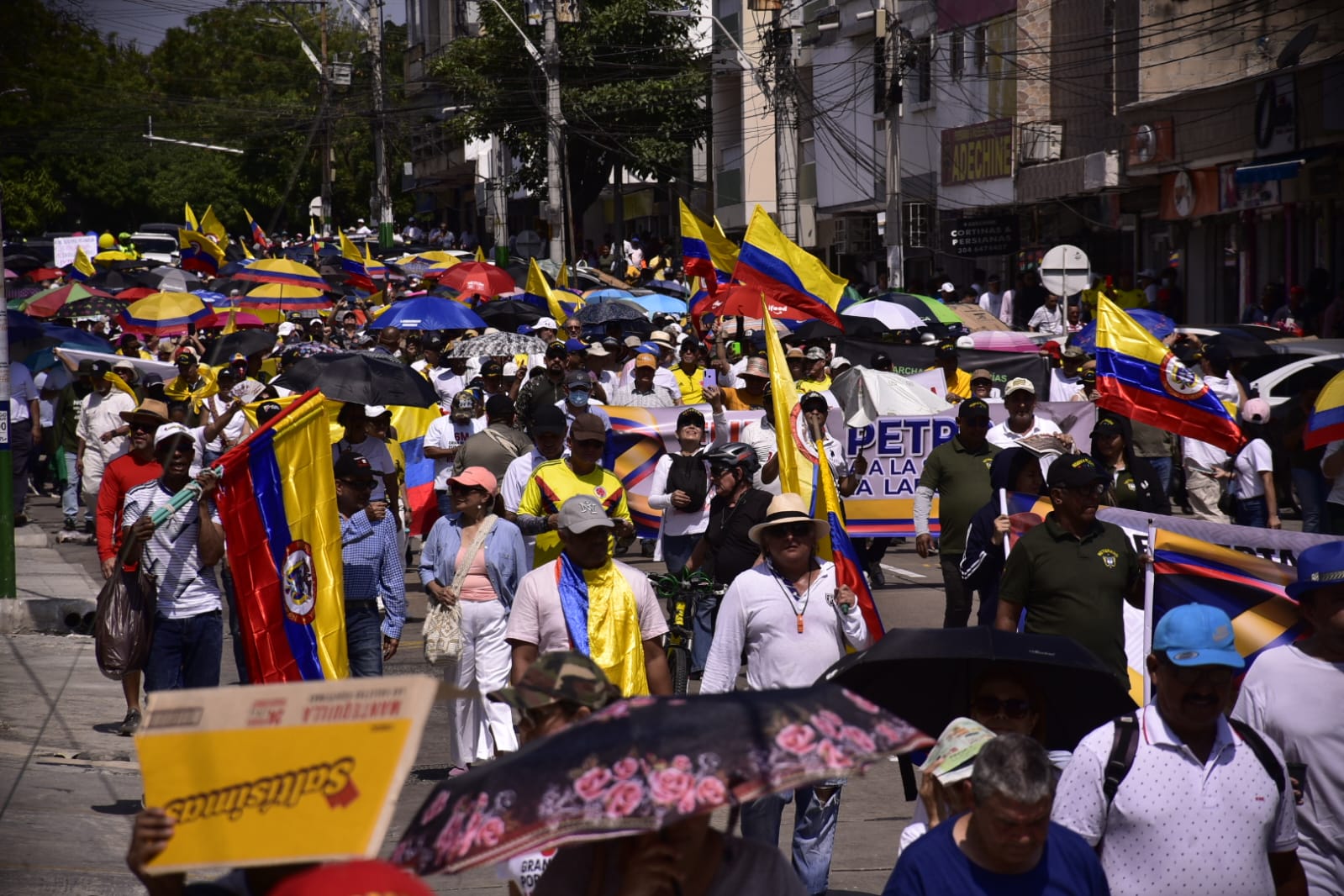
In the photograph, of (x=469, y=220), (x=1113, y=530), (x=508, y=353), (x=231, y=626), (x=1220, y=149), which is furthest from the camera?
(x=469, y=220)

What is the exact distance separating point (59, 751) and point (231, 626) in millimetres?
1424

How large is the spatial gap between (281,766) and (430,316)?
2061 cm

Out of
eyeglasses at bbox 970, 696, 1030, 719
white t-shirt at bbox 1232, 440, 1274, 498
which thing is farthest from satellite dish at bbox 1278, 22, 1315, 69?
eyeglasses at bbox 970, 696, 1030, 719

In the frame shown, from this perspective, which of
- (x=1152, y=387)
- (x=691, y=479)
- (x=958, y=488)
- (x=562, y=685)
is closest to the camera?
(x=562, y=685)

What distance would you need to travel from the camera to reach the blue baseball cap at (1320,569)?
17.4 feet

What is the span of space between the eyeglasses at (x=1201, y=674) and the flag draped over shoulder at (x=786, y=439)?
161 inches

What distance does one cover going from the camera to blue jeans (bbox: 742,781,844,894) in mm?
6535

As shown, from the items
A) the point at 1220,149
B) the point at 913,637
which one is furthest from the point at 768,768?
the point at 1220,149

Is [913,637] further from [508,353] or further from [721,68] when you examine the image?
[721,68]

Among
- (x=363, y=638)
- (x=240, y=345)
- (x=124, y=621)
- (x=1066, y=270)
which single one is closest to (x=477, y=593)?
(x=363, y=638)

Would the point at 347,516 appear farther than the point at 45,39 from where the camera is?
Yes

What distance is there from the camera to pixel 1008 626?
727cm

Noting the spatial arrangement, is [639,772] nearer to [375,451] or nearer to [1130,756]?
[1130,756]

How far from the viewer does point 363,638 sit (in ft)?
29.8
